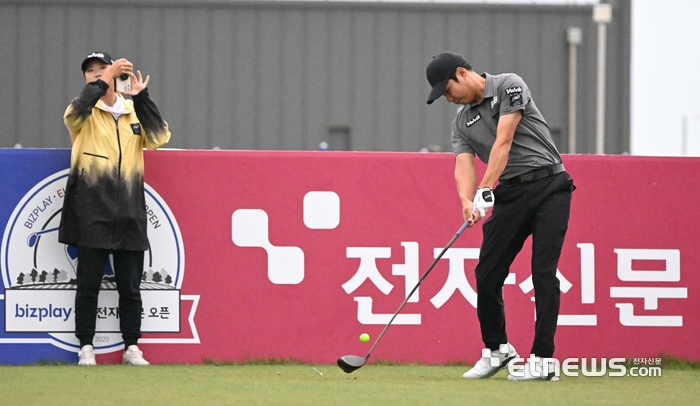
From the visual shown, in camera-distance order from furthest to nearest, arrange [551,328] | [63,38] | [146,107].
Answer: [63,38] → [146,107] → [551,328]

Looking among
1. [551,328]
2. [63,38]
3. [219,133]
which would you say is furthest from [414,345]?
[63,38]

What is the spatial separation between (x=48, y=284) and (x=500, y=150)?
2961 millimetres

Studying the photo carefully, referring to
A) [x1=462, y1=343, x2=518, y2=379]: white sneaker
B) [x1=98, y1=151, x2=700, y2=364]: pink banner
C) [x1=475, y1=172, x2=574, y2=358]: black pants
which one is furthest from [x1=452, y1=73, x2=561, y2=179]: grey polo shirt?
[x1=98, y1=151, x2=700, y2=364]: pink banner

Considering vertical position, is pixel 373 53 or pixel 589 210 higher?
pixel 373 53

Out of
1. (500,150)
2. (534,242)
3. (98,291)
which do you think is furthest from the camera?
(98,291)

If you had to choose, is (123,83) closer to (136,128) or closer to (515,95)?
(136,128)

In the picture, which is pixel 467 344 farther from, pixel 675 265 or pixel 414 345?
pixel 675 265

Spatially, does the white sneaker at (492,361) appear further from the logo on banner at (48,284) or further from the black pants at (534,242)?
the logo on banner at (48,284)

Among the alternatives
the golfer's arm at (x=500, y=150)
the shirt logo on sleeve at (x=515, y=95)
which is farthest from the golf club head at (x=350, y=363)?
the shirt logo on sleeve at (x=515, y=95)

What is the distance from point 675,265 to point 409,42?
32.4 ft

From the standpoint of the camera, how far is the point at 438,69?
5.41 meters

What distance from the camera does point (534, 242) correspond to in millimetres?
5480

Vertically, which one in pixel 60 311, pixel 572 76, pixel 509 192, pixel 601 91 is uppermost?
pixel 572 76

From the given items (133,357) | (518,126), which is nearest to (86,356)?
(133,357)
